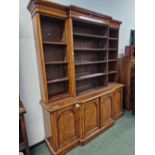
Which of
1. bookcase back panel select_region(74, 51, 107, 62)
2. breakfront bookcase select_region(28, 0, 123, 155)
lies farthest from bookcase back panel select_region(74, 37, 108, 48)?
bookcase back panel select_region(74, 51, 107, 62)

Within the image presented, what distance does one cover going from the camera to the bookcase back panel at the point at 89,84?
2.51 m

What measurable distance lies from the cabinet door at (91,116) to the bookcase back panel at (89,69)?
650 millimetres

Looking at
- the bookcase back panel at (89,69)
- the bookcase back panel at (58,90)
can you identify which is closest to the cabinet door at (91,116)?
the bookcase back panel at (58,90)

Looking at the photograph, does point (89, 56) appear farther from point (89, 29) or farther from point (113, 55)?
point (113, 55)

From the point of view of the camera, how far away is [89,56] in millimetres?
2623

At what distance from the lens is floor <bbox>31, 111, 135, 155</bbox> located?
198 cm

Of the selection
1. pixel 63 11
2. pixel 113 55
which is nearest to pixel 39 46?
pixel 63 11

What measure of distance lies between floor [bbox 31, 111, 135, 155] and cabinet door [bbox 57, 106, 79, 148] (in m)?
0.22

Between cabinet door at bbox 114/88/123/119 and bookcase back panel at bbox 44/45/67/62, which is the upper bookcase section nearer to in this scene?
bookcase back panel at bbox 44/45/67/62

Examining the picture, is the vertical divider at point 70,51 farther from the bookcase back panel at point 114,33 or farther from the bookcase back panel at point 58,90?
the bookcase back panel at point 114,33
